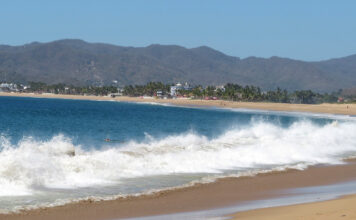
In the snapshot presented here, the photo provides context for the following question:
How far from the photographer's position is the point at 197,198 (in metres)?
15.3

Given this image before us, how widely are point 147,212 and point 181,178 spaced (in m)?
5.50

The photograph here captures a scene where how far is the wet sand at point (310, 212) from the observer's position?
12.1 metres

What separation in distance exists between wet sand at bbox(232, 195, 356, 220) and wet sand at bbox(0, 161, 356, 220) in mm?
1528

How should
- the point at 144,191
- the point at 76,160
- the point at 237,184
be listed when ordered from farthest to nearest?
the point at 76,160
the point at 237,184
the point at 144,191

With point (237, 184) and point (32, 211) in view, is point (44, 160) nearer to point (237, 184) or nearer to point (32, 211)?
point (32, 211)

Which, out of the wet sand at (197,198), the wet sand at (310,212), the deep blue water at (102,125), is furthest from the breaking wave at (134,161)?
the deep blue water at (102,125)

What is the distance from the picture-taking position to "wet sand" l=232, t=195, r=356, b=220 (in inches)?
475

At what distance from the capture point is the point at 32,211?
13062mm

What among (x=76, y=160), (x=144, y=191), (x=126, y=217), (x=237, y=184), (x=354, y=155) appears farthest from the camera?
(x=354, y=155)

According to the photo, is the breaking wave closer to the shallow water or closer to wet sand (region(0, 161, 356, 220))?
wet sand (region(0, 161, 356, 220))

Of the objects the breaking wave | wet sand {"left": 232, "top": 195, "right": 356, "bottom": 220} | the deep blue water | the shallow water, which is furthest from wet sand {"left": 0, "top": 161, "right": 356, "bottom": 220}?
the deep blue water

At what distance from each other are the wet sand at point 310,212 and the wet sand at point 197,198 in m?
1.53

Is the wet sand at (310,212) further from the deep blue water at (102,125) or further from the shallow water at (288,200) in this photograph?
the deep blue water at (102,125)

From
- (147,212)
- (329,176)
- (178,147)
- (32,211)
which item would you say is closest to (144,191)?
(147,212)
